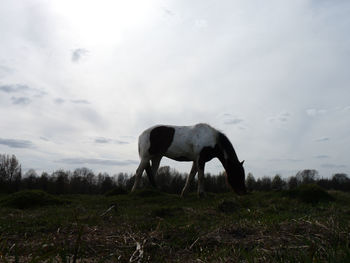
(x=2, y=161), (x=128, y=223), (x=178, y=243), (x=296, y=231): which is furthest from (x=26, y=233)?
(x=2, y=161)

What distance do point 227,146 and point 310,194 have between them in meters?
3.26

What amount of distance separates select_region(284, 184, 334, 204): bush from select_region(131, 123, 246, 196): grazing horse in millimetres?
1941

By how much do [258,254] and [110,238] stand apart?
1.72 metres

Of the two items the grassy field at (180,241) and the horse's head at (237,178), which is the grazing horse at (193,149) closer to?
the horse's head at (237,178)

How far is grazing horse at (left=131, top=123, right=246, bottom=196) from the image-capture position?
33.0 ft

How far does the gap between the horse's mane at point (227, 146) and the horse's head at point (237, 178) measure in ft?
1.05

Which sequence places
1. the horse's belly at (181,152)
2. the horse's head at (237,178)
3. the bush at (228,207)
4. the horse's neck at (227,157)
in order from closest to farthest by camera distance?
the bush at (228,207) < the horse's head at (237,178) < the horse's neck at (227,157) < the horse's belly at (181,152)

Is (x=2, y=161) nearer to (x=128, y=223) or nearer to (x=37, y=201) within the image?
(x=37, y=201)

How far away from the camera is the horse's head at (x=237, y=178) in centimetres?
1000

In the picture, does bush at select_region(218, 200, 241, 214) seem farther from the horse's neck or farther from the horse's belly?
the horse's belly

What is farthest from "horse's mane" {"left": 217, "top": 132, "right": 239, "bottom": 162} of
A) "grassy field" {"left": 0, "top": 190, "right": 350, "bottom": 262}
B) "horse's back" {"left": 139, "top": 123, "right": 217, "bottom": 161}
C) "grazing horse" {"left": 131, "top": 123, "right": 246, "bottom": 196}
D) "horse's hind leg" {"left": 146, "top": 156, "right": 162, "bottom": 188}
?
"grassy field" {"left": 0, "top": 190, "right": 350, "bottom": 262}

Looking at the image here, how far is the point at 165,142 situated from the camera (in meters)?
10.8

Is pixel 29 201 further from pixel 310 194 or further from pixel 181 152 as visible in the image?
pixel 310 194

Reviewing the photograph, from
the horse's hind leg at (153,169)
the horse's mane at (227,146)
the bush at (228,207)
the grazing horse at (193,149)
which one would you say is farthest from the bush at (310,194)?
the horse's hind leg at (153,169)
